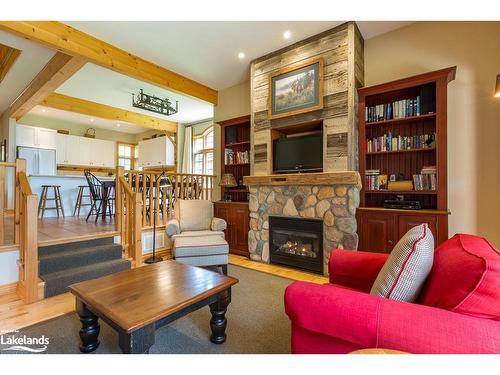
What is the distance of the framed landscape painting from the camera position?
10.6 ft

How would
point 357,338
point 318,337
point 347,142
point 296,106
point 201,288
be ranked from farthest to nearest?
1. point 296,106
2. point 347,142
3. point 201,288
4. point 318,337
5. point 357,338

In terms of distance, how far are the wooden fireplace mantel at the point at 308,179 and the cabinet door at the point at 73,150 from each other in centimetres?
627

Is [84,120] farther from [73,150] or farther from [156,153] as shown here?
[156,153]

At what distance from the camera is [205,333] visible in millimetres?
1874

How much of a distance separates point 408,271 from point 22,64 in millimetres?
5488

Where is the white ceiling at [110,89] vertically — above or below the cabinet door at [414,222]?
above

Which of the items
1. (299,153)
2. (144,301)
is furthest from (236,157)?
(144,301)

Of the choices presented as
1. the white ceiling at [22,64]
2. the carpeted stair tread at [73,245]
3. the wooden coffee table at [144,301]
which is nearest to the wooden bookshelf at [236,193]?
the carpeted stair tread at [73,245]

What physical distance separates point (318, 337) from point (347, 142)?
2.41 meters

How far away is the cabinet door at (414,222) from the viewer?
2584 millimetres

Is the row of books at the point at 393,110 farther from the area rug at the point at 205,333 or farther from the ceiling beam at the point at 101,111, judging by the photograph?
the ceiling beam at the point at 101,111
